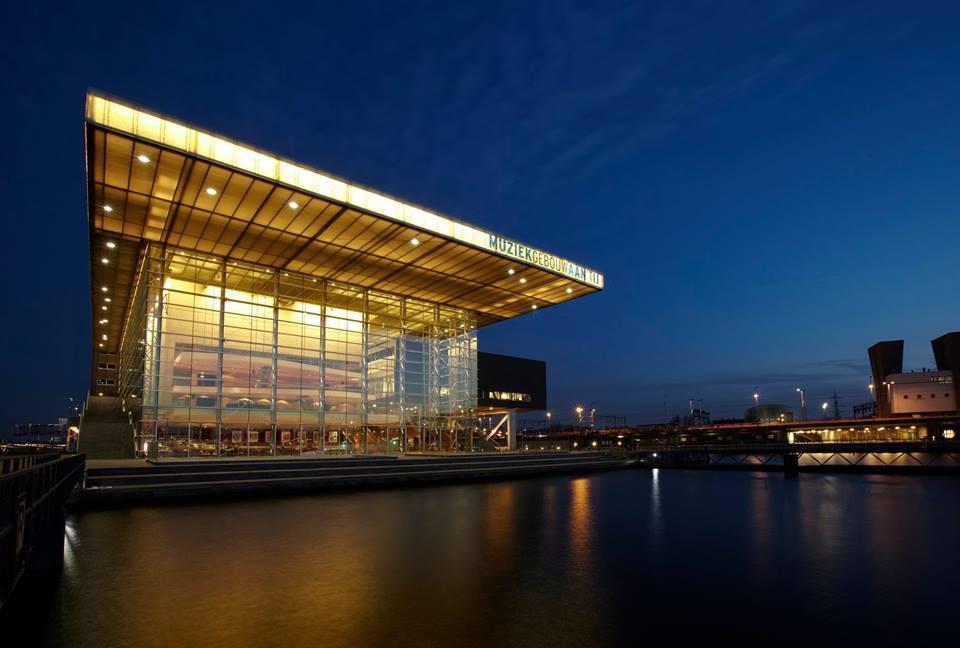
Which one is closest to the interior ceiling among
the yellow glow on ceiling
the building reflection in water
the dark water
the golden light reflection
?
the yellow glow on ceiling

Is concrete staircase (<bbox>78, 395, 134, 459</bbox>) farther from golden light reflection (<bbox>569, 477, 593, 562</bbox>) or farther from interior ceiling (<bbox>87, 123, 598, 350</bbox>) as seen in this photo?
golden light reflection (<bbox>569, 477, 593, 562</bbox>)

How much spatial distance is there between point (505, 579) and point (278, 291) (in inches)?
→ 1323

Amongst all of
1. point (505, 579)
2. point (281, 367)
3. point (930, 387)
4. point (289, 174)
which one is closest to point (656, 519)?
point (505, 579)

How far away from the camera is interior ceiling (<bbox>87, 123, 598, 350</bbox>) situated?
25516 millimetres

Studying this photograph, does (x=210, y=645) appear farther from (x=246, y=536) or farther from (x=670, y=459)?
(x=670, y=459)

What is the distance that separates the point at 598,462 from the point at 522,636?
126ft

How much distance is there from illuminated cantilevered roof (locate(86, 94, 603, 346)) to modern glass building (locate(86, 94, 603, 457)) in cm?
9

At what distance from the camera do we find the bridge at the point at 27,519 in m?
6.77

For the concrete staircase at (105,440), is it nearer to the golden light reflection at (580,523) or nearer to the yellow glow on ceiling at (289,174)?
the yellow glow on ceiling at (289,174)

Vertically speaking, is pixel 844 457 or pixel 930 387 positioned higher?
pixel 930 387

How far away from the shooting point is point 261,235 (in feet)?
108

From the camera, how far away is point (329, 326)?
4134 centimetres

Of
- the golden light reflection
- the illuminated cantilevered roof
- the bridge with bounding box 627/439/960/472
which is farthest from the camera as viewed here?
the bridge with bounding box 627/439/960/472

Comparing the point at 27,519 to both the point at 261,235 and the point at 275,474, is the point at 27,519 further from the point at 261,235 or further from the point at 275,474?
the point at 261,235
